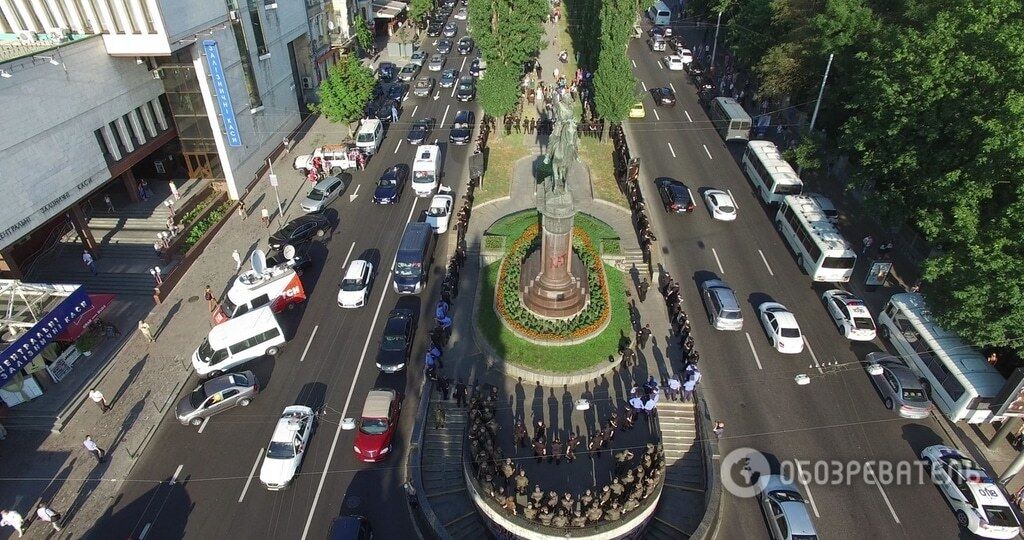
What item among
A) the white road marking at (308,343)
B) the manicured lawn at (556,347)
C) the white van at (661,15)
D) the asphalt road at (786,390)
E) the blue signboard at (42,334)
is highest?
the white van at (661,15)

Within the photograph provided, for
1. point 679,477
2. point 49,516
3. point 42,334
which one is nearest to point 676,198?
point 679,477

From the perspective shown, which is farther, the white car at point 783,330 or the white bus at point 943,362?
the white car at point 783,330

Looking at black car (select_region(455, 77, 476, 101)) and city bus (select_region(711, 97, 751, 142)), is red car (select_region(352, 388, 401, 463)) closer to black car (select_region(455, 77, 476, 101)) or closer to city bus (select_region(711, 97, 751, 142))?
city bus (select_region(711, 97, 751, 142))

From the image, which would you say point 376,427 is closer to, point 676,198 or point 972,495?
point 972,495

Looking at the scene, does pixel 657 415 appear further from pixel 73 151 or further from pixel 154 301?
pixel 73 151

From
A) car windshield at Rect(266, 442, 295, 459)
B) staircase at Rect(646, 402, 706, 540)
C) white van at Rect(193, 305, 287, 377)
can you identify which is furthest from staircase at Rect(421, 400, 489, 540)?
white van at Rect(193, 305, 287, 377)

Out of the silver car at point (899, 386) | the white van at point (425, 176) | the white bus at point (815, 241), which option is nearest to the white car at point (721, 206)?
the white bus at point (815, 241)

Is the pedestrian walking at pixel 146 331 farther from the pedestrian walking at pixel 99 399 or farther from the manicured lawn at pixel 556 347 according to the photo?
the manicured lawn at pixel 556 347

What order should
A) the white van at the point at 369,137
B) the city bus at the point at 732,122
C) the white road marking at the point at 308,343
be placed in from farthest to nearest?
1. the city bus at the point at 732,122
2. the white van at the point at 369,137
3. the white road marking at the point at 308,343

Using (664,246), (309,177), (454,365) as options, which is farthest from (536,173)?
(454,365)
